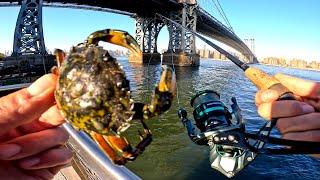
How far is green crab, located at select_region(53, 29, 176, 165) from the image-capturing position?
1984mm

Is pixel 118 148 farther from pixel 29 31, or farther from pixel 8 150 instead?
pixel 29 31

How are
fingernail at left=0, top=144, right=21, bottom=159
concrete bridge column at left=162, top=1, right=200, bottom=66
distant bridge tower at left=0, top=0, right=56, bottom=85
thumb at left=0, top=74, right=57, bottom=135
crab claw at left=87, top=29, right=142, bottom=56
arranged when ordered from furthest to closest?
concrete bridge column at left=162, top=1, right=200, bottom=66, distant bridge tower at left=0, top=0, right=56, bottom=85, crab claw at left=87, top=29, right=142, bottom=56, fingernail at left=0, top=144, right=21, bottom=159, thumb at left=0, top=74, right=57, bottom=135

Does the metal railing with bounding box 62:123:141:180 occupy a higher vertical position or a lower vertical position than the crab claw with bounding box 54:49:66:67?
lower

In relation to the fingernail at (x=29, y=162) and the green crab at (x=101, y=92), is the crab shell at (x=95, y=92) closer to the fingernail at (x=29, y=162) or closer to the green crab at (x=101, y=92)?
the green crab at (x=101, y=92)

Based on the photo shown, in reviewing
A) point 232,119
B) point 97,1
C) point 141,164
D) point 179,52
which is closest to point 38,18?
point 97,1

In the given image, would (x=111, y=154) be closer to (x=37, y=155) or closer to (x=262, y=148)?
(x=37, y=155)

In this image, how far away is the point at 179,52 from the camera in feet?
173

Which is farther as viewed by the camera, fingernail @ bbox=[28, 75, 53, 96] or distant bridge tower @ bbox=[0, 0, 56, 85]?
distant bridge tower @ bbox=[0, 0, 56, 85]

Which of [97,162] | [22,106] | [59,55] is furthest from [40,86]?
[97,162]

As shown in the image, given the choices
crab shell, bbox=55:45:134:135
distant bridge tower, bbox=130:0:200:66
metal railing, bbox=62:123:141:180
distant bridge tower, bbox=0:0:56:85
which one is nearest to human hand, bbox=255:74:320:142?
crab shell, bbox=55:45:134:135

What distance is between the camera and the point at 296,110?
6.17 ft

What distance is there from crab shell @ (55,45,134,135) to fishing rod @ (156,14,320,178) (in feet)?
3.03

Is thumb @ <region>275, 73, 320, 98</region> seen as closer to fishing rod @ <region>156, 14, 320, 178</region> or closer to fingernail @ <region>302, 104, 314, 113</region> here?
fishing rod @ <region>156, 14, 320, 178</region>

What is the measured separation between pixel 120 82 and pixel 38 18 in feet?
122
